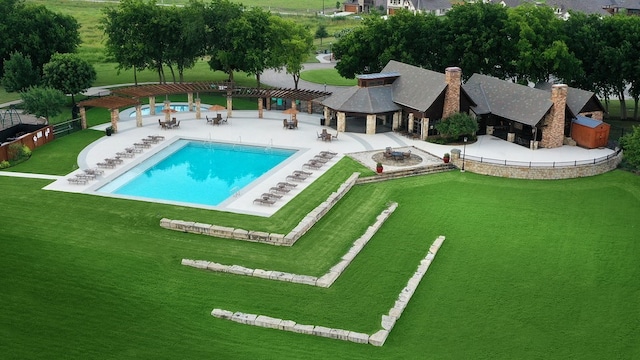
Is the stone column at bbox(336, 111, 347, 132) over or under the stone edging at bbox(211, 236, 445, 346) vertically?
over

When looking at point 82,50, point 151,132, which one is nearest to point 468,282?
point 151,132

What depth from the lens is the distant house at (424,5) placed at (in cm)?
13327

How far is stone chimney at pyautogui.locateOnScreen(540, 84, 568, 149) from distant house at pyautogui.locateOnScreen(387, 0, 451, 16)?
3180 inches

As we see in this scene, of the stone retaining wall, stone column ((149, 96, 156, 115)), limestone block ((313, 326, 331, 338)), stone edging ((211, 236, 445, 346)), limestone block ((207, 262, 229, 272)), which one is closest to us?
stone edging ((211, 236, 445, 346))

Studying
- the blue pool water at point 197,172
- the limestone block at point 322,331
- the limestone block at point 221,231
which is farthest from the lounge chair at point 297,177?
the limestone block at point 322,331

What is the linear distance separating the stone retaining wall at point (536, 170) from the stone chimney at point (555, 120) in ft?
16.5

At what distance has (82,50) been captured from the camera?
98500 millimetres

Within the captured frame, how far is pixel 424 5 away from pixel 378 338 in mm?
113261

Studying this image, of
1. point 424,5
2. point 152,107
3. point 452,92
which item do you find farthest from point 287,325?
point 424,5

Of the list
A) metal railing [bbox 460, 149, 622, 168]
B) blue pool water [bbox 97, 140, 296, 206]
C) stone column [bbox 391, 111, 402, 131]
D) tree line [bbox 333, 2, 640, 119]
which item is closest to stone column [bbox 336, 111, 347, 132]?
stone column [bbox 391, 111, 402, 131]

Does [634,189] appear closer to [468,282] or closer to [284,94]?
[468,282]

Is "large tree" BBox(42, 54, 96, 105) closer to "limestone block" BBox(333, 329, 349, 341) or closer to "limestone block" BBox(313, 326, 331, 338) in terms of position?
"limestone block" BBox(313, 326, 331, 338)

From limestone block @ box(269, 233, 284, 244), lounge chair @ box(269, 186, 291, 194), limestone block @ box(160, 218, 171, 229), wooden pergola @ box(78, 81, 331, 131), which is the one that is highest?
wooden pergola @ box(78, 81, 331, 131)

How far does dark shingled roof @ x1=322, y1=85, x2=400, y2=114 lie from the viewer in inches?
2366
